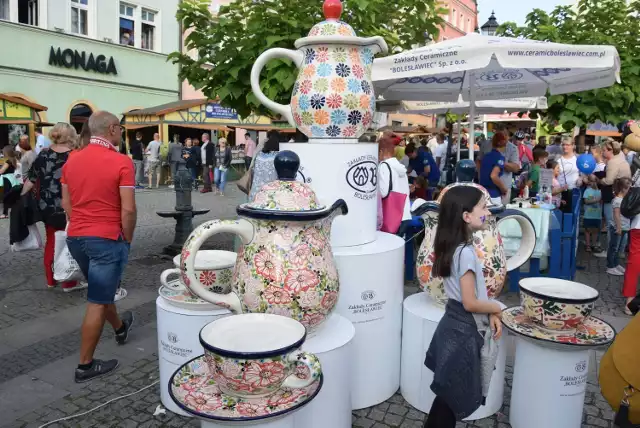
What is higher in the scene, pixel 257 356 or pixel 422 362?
pixel 257 356

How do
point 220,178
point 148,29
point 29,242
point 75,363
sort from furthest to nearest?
1. point 148,29
2. point 220,178
3. point 29,242
4. point 75,363

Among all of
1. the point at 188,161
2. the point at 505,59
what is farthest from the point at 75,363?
the point at 188,161

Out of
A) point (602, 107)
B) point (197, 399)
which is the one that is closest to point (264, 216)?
point (197, 399)

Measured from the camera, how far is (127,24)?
60.1 ft

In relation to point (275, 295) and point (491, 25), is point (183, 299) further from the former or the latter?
point (491, 25)

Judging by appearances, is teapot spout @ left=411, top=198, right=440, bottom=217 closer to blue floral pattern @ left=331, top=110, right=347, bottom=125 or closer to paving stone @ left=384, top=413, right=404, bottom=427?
blue floral pattern @ left=331, top=110, right=347, bottom=125

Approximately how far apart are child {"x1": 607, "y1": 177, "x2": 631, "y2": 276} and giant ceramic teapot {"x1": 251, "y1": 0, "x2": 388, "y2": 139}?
3998 mm

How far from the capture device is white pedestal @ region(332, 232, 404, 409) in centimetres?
296

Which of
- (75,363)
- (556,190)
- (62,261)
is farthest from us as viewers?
(556,190)

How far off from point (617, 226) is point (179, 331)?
510 cm

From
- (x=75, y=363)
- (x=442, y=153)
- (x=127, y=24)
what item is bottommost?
(x=75, y=363)

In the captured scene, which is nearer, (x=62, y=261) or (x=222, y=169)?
(x=62, y=261)

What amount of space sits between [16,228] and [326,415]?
461 cm

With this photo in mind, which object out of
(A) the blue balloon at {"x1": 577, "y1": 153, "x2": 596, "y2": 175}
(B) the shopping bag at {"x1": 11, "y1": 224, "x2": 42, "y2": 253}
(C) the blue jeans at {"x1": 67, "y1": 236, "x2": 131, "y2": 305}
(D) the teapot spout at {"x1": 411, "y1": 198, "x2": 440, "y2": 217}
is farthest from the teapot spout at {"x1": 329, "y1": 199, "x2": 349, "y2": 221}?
(A) the blue balloon at {"x1": 577, "y1": 153, "x2": 596, "y2": 175}
